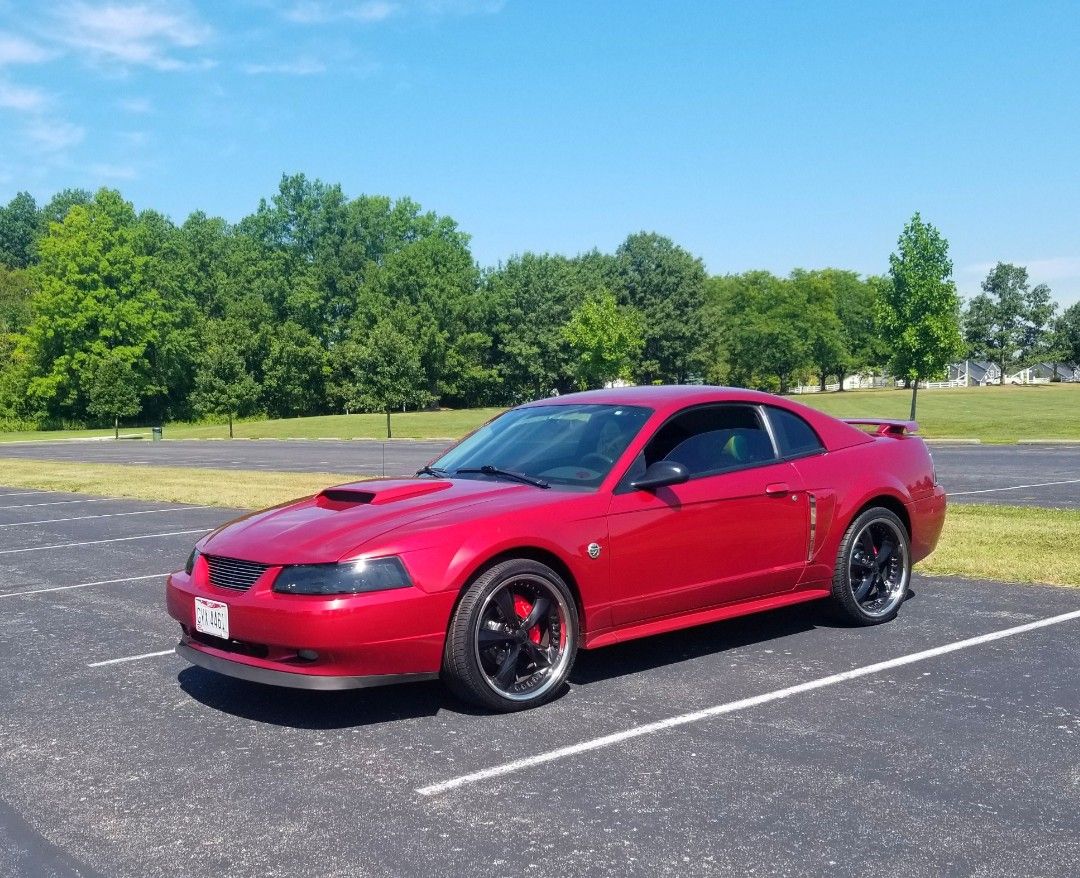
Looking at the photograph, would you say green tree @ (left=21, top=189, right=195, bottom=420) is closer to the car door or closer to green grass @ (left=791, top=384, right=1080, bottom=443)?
green grass @ (left=791, top=384, right=1080, bottom=443)

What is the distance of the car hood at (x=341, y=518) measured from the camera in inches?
187

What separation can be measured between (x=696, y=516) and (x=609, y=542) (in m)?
0.62

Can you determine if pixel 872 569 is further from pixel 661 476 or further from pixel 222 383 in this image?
pixel 222 383

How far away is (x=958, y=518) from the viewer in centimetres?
1134

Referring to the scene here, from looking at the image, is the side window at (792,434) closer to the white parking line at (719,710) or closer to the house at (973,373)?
the white parking line at (719,710)

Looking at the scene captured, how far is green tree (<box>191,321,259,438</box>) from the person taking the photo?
7881cm

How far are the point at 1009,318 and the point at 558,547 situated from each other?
472ft

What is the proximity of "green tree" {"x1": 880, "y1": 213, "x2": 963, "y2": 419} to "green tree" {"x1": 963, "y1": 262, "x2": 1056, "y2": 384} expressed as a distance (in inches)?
3872

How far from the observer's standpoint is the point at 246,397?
261ft

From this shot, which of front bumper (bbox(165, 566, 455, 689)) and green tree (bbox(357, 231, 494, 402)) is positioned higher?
green tree (bbox(357, 231, 494, 402))

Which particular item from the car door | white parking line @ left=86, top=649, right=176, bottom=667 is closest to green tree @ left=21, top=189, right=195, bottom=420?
white parking line @ left=86, top=649, right=176, bottom=667

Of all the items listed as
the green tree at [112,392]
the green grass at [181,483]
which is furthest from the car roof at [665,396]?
the green tree at [112,392]

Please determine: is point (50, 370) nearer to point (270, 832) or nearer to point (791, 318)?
point (791, 318)

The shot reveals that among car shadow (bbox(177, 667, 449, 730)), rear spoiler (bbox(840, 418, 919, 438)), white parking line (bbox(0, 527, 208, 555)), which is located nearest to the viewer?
car shadow (bbox(177, 667, 449, 730))
